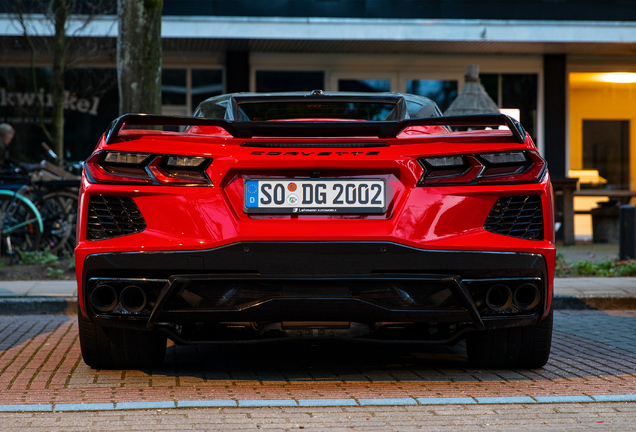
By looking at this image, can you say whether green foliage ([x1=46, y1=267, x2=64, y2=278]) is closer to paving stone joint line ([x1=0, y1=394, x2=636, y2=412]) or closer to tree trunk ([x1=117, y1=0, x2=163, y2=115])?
tree trunk ([x1=117, y1=0, x2=163, y2=115])

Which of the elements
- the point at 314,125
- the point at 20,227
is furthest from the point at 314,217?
the point at 20,227

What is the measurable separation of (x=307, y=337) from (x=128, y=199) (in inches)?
40.1

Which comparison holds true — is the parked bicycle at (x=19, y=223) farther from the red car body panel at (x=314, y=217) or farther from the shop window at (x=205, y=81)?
the red car body panel at (x=314, y=217)

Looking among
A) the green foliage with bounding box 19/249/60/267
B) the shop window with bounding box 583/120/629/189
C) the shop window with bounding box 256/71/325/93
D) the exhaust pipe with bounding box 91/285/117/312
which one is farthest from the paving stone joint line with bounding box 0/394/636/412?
the shop window with bounding box 583/120/629/189

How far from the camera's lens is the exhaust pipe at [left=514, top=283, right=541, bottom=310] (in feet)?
11.8

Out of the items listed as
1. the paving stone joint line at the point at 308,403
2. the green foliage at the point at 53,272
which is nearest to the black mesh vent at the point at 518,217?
the paving stone joint line at the point at 308,403

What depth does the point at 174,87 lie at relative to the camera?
15.4 metres

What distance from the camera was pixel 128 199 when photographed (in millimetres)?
3529

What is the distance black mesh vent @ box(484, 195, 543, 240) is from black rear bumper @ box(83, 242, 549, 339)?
0.36 feet

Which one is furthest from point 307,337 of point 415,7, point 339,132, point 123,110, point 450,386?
point 415,7

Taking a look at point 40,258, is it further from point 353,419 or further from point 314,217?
point 353,419

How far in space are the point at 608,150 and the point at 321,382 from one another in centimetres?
1387

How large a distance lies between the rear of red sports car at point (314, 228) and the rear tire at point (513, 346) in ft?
1.00

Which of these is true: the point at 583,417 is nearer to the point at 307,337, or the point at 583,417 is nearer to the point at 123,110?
the point at 307,337
